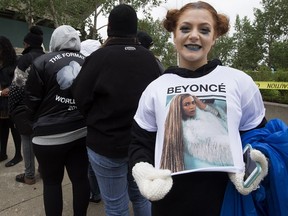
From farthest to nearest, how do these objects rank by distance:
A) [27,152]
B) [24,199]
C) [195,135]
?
[27,152]
[24,199]
[195,135]

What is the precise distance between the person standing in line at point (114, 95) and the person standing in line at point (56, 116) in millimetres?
353

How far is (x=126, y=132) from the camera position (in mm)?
2217

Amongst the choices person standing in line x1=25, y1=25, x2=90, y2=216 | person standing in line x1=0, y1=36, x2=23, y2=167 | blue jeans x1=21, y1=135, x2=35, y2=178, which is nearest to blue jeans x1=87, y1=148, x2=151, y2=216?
person standing in line x1=25, y1=25, x2=90, y2=216

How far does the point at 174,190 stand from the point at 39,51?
9.04 feet

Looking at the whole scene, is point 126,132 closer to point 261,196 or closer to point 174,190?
point 174,190

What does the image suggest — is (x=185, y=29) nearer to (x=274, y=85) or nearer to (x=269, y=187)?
(x=269, y=187)

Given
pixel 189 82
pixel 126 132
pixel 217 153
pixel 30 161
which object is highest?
pixel 189 82

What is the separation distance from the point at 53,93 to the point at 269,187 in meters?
1.80

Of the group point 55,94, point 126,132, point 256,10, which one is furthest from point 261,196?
point 256,10

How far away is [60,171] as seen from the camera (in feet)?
8.73

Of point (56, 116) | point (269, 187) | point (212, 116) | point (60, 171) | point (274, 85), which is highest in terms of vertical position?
point (212, 116)

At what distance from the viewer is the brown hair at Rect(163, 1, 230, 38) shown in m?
1.56

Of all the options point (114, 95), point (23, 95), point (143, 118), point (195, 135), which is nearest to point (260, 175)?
point (195, 135)

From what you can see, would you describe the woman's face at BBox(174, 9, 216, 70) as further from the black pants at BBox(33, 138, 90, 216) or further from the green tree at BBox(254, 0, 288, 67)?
the green tree at BBox(254, 0, 288, 67)
